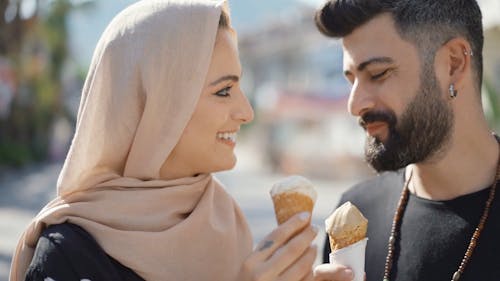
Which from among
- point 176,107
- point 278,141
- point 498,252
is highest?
point 176,107

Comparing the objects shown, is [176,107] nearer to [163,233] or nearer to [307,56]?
[163,233]

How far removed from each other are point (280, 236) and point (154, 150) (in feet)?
1.95

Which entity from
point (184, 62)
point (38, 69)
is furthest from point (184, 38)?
point (38, 69)

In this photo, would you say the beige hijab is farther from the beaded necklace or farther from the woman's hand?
the beaded necklace

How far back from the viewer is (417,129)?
3.24 metres

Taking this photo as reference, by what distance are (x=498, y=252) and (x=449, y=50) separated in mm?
892

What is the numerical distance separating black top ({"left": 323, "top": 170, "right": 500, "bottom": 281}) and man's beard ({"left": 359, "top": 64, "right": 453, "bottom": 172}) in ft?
0.76

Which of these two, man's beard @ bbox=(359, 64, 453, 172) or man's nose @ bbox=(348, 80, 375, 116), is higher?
man's nose @ bbox=(348, 80, 375, 116)

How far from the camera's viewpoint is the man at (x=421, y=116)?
3184mm

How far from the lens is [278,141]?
3588 cm

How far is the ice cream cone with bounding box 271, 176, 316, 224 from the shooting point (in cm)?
289

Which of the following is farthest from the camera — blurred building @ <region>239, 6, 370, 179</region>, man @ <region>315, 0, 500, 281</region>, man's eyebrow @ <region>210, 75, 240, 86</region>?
blurred building @ <region>239, 6, 370, 179</region>

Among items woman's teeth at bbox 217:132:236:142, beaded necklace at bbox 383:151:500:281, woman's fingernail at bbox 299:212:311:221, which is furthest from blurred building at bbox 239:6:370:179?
woman's fingernail at bbox 299:212:311:221

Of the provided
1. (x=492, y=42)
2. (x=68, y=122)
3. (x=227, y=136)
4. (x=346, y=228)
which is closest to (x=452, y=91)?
(x=346, y=228)
